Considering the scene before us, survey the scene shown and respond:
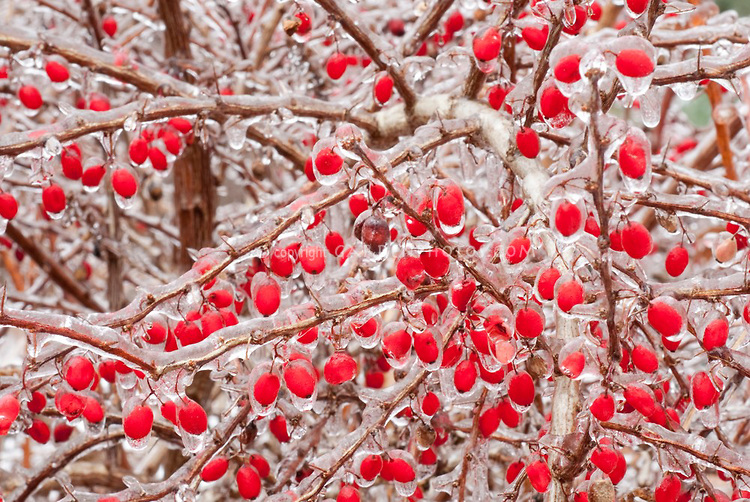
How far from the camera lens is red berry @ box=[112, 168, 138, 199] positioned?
164 cm

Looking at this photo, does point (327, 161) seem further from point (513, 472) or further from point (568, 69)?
point (513, 472)

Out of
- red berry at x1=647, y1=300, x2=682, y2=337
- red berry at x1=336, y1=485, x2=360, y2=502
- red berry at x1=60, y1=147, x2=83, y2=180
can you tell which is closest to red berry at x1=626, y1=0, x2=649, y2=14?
red berry at x1=647, y1=300, x2=682, y2=337

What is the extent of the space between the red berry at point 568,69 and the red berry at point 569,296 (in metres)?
0.28

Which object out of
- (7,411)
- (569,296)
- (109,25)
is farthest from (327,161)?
(109,25)

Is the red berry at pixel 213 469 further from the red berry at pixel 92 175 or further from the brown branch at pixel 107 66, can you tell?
the brown branch at pixel 107 66

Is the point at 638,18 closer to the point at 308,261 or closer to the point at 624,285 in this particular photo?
the point at 624,285

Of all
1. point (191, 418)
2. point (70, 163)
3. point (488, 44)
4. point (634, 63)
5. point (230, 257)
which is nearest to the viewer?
point (634, 63)

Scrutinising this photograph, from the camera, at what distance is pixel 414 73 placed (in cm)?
176

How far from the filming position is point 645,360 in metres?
1.18

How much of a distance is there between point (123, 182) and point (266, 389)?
693 millimetres

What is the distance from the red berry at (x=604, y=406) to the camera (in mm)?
1109

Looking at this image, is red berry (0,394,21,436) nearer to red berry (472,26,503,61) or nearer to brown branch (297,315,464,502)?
brown branch (297,315,464,502)

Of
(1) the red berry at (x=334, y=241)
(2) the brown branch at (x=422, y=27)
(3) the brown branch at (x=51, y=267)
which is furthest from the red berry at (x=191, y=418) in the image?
(3) the brown branch at (x=51, y=267)

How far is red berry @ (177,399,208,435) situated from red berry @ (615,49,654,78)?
0.81 meters
